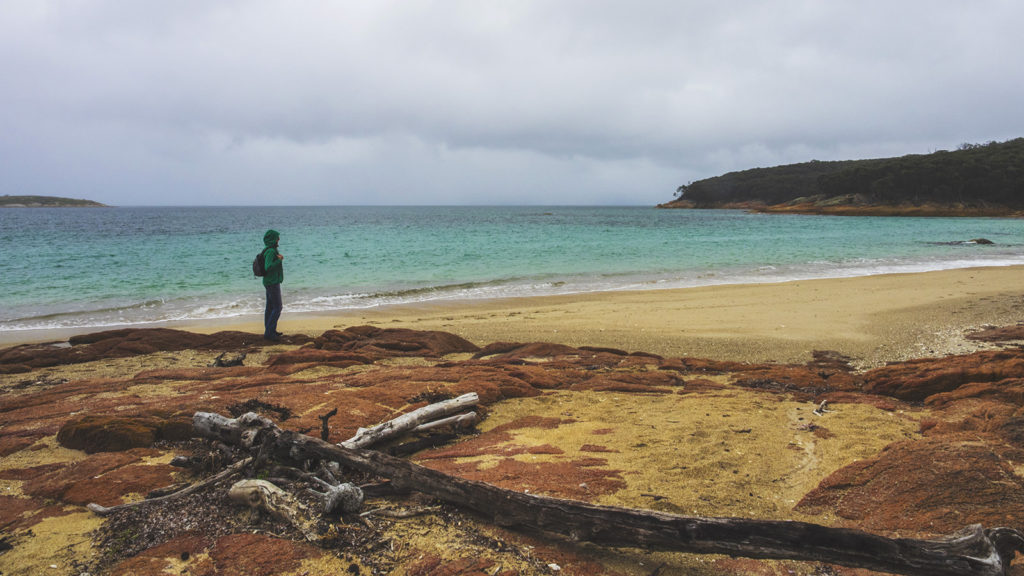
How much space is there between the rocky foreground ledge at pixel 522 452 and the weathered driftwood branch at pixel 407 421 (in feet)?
0.66

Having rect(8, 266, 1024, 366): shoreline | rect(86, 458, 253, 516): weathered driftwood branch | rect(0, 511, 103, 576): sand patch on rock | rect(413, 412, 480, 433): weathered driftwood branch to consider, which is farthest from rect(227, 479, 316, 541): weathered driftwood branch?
rect(8, 266, 1024, 366): shoreline

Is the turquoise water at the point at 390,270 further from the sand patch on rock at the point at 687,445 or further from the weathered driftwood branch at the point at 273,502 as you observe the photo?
the weathered driftwood branch at the point at 273,502

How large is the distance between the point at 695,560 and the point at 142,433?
4.79 metres

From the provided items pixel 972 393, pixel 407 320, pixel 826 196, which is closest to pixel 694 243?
pixel 407 320

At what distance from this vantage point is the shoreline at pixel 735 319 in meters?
9.67

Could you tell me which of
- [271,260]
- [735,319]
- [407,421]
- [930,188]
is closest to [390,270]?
[271,260]

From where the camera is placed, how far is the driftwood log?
2.69 m

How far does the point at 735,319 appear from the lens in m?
12.1

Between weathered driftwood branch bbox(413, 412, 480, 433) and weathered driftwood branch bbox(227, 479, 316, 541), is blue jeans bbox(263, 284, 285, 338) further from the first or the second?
weathered driftwood branch bbox(227, 479, 316, 541)

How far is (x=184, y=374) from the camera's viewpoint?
7.68 meters

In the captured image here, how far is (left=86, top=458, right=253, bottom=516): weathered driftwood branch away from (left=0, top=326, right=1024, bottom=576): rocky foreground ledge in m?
0.06

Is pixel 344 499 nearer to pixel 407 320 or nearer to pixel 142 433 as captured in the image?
pixel 142 433

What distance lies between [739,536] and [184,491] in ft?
11.7

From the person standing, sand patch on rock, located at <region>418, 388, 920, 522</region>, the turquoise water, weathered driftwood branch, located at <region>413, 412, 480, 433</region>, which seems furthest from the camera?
the turquoise water
